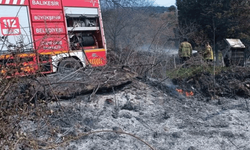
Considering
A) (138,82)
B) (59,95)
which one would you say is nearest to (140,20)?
(138,82)

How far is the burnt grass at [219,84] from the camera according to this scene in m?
7.16

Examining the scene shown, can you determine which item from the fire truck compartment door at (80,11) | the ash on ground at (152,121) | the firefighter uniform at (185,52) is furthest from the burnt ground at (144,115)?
the fire truck compartment door at (80,11)

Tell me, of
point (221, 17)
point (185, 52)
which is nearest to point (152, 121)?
point (185, 52)

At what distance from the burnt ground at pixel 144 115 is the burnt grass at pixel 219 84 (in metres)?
0.03

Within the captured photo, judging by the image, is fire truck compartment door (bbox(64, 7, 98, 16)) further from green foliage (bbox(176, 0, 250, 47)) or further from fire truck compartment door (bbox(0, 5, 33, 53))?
green foliage (bbox(176, 0, 250, 47))

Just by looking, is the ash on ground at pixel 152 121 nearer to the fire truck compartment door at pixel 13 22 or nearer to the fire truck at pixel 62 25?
the fire truck at pixel 62 25

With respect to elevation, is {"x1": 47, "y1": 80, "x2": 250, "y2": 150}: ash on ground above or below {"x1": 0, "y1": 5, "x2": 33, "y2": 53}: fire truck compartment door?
below

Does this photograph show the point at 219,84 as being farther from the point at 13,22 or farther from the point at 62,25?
the point at 13,22

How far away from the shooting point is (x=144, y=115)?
18.4 feet

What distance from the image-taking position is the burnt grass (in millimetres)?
7160

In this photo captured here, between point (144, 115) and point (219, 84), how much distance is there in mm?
2765

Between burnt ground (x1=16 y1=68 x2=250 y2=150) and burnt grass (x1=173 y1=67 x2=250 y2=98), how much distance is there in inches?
1.1

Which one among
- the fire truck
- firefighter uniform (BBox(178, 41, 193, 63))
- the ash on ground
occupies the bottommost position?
the ash on ground

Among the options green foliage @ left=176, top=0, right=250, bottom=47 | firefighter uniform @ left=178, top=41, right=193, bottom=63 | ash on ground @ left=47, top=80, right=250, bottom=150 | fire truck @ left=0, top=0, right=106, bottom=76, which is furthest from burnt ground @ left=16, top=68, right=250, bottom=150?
green foliage @ left=176, top=0, right=250, bottom=47
